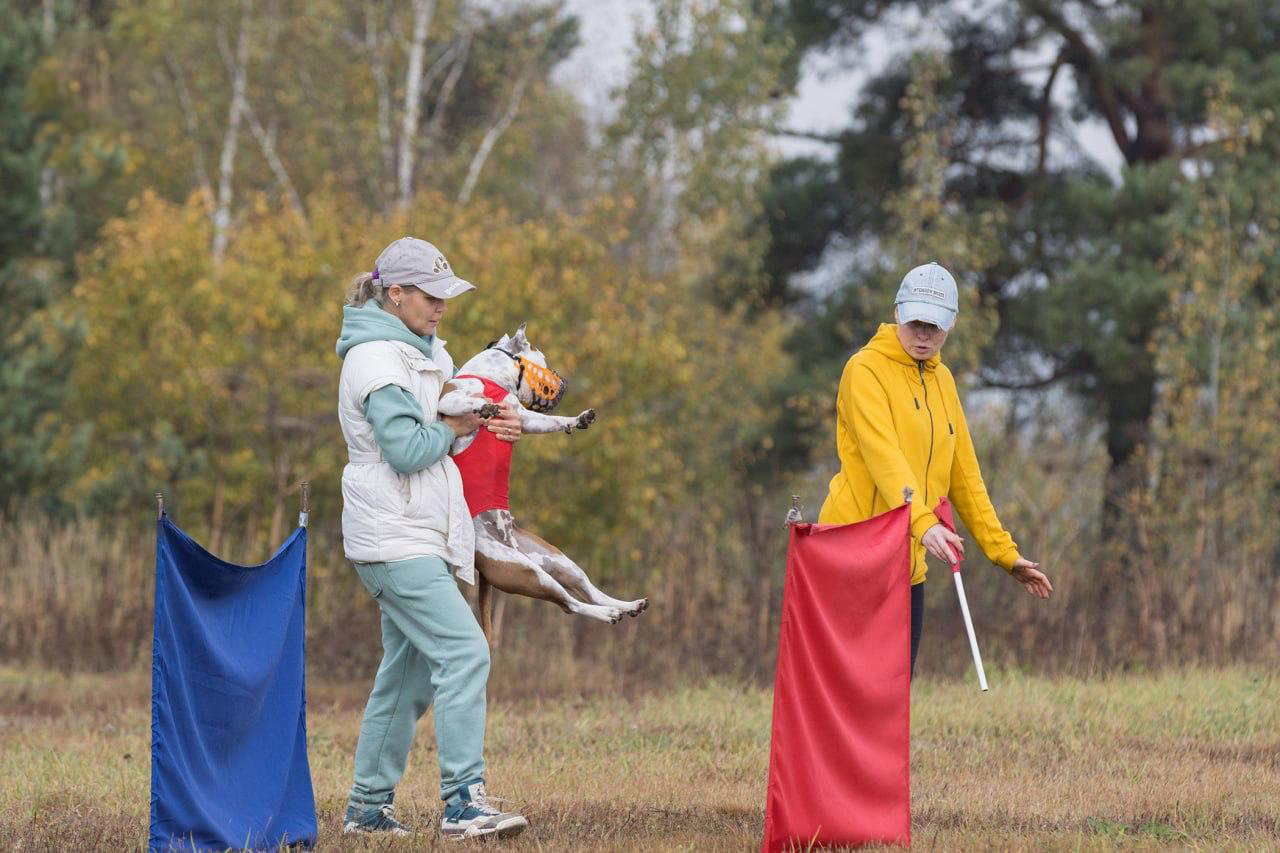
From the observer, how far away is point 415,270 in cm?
605

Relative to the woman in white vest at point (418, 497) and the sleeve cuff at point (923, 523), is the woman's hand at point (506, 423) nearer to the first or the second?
the woman in white vest at point (418, 497)

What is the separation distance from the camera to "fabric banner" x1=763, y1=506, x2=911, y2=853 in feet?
18.4

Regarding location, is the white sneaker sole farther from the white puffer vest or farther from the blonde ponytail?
the blonde ponytail

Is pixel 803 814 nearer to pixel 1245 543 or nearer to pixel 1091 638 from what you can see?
pixel 1091 638

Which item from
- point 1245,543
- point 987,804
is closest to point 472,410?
point 987,804

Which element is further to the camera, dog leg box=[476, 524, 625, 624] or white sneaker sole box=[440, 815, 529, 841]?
dog leg box=[476, 524, 625, 624]

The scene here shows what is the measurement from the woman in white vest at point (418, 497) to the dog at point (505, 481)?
91mm

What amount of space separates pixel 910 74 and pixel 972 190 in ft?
5.69

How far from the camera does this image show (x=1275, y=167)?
19.7m

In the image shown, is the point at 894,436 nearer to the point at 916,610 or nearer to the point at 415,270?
the point at 916,610

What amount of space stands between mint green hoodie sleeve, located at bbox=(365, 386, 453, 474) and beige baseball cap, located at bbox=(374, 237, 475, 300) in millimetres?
403

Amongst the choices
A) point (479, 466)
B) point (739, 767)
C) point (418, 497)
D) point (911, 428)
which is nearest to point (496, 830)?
point (418, 497)

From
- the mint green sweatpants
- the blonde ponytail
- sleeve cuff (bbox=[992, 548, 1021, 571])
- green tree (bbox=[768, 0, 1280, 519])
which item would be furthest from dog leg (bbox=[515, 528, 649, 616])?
green tree (bbox=[768, 0, 1280, 519])

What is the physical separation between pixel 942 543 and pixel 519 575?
144 centimetres
